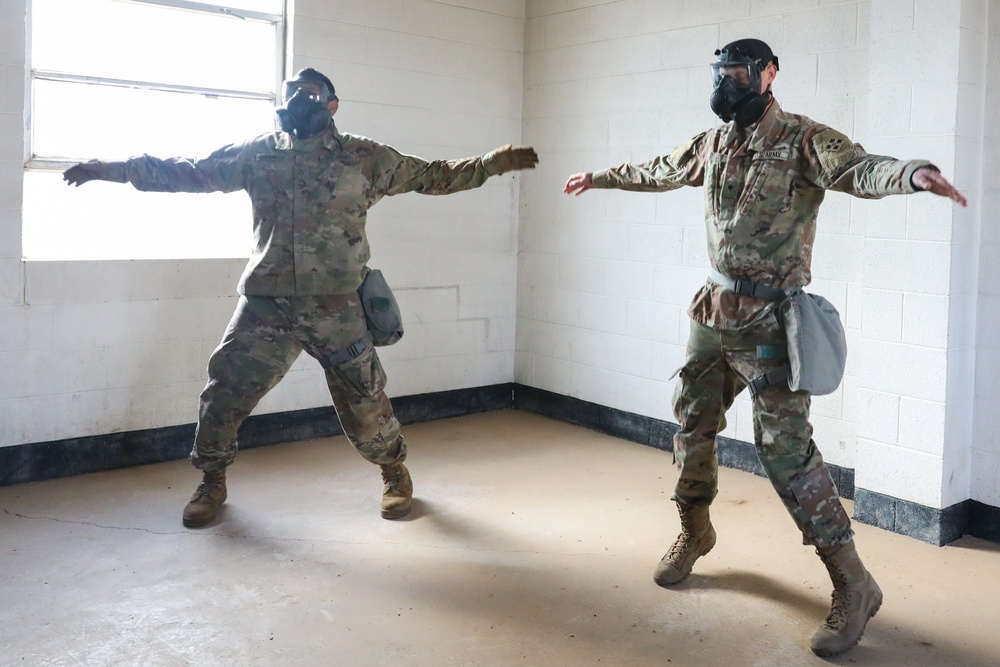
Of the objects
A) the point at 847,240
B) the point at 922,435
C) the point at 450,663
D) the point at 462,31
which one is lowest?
the point at 450,663

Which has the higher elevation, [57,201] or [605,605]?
[57,201]

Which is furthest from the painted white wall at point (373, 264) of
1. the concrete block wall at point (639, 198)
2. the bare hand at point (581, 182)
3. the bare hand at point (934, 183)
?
the bare hand at point (934, 183)

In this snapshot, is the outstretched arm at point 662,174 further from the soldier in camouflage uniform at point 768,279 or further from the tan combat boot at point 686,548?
the tan combat boot at point 686,548

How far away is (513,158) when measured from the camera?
11.9 feet

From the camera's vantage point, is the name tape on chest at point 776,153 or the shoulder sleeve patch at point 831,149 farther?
the name tape on chest at point 776,153

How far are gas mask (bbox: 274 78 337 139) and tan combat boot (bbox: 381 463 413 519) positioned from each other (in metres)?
1.50

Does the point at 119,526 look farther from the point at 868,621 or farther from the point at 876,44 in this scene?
the point at 876,44

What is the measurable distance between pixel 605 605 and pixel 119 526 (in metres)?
2.06

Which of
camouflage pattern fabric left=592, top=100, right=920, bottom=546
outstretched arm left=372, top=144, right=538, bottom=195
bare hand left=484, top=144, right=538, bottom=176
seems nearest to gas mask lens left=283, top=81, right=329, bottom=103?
outstretched arm left=372, top=144, right=538, bottom=195

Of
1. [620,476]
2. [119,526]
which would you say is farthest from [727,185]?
[119,526]

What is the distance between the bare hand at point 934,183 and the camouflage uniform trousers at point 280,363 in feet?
7.41

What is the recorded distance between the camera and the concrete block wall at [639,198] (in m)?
4.43

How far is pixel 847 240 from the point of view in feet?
14.4

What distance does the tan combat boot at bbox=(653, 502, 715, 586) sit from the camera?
3.43m
